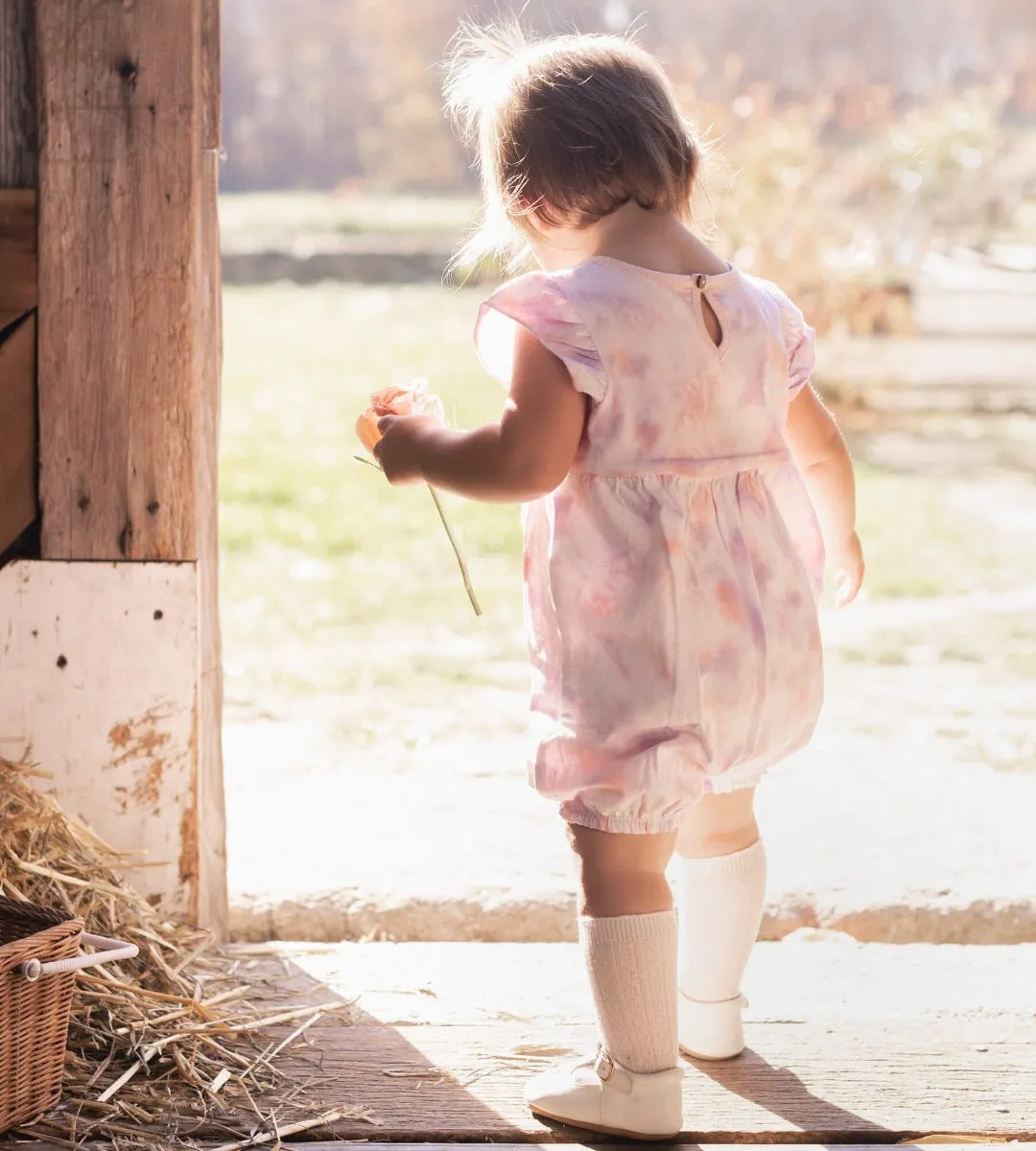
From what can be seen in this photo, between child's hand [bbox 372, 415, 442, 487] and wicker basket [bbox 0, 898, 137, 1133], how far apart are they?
755 millimetres

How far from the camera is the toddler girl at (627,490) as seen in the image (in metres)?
2.04

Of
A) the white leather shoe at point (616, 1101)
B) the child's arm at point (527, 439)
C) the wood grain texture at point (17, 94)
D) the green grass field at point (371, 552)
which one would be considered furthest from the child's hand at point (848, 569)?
the green grass field at point (371, 552)

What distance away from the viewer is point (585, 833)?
210 cm

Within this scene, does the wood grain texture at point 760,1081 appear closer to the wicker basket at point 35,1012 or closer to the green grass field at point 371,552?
the wicker basket at point 35,1012

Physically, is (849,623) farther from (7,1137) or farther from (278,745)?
(7,1137)

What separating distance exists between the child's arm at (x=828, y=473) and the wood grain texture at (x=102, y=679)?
3.42 ft

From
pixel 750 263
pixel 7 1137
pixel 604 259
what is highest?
pixel 750 263

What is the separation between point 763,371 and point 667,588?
33cm

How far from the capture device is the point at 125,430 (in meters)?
2.62

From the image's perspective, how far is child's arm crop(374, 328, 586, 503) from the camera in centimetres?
201

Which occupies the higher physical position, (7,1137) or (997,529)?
(997,529)

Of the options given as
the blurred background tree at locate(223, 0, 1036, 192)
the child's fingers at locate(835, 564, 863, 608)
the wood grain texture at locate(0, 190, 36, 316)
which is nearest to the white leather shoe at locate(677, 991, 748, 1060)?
the child's fingers at locate(835, 564, 863, 608)

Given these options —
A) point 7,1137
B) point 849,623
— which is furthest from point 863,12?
point 7,1137

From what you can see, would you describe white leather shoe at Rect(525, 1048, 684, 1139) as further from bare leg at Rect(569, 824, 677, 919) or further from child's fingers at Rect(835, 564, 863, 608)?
child's fingers at Rect(835, 564, 863, 608)
